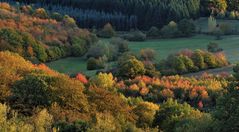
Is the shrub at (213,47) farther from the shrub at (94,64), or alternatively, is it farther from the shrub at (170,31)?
the shrub at (94,64)

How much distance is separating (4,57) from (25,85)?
69.8 feet

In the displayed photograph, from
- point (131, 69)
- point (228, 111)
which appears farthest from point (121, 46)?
point (228, 111)

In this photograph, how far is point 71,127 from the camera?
56844 mm

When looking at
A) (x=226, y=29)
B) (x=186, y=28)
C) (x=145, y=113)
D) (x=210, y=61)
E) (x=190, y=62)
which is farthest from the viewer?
(x=186, y=28)

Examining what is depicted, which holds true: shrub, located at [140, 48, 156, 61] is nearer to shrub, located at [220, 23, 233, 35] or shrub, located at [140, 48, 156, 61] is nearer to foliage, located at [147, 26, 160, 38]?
shrub, located at [220, 23, 233, 35]

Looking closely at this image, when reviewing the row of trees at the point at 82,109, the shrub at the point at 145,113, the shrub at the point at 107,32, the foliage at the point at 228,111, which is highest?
the foliage at the point at 228,111

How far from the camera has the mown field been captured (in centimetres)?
14361

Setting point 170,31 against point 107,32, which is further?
point 107,32

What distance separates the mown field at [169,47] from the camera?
144 metres

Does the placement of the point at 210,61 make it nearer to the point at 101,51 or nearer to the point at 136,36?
the point at 101,51

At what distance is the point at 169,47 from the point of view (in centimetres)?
17150

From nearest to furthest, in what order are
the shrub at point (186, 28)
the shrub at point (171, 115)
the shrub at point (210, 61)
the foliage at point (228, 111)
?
1. the foliage at point (228, 111)
2. the shrub at point (171, 115)
3. the shrub at point (210, 61)
4. the shrub at point (186, 28)

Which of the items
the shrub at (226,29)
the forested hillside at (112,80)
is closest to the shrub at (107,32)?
the forested hillside at (112,80)

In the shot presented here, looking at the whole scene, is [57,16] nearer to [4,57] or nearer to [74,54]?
[74,54]
